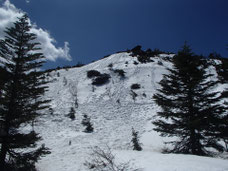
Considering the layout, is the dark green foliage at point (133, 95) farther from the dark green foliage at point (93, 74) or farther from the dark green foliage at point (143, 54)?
the dark green foliage at point (143, 54)

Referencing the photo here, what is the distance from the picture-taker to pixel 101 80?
34.0 metres

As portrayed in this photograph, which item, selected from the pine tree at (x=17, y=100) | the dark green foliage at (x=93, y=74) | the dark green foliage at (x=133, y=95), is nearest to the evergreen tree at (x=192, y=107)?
the pine tree at (x=17, y=100)

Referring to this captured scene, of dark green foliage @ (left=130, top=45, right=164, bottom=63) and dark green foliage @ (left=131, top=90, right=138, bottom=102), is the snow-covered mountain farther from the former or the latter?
dark green foliage @ (left=130, top=45, right=164, bottom=63)

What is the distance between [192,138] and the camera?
336 inches

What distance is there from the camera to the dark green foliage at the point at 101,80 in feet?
109

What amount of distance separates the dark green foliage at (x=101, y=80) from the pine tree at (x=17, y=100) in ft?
80.1

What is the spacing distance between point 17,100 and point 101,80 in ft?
86.0

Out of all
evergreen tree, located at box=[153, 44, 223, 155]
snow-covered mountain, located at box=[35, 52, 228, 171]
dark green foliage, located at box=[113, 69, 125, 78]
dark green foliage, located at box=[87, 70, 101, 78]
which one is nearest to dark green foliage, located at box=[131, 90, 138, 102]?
snow-covered mountain, located at box=[35, 52, 228, 171]

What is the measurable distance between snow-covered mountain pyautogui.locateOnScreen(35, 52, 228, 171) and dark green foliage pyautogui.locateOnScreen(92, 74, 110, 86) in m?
1.01

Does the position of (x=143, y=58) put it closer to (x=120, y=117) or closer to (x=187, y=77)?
(x=120, y=117)

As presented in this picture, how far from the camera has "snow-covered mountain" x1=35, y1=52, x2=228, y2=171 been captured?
20.6ft

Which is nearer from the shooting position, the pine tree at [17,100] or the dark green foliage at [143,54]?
the pine tree at [17,100]

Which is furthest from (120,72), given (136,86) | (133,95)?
(133,95)

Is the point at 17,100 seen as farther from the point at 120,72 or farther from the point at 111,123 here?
the point at 120,72
